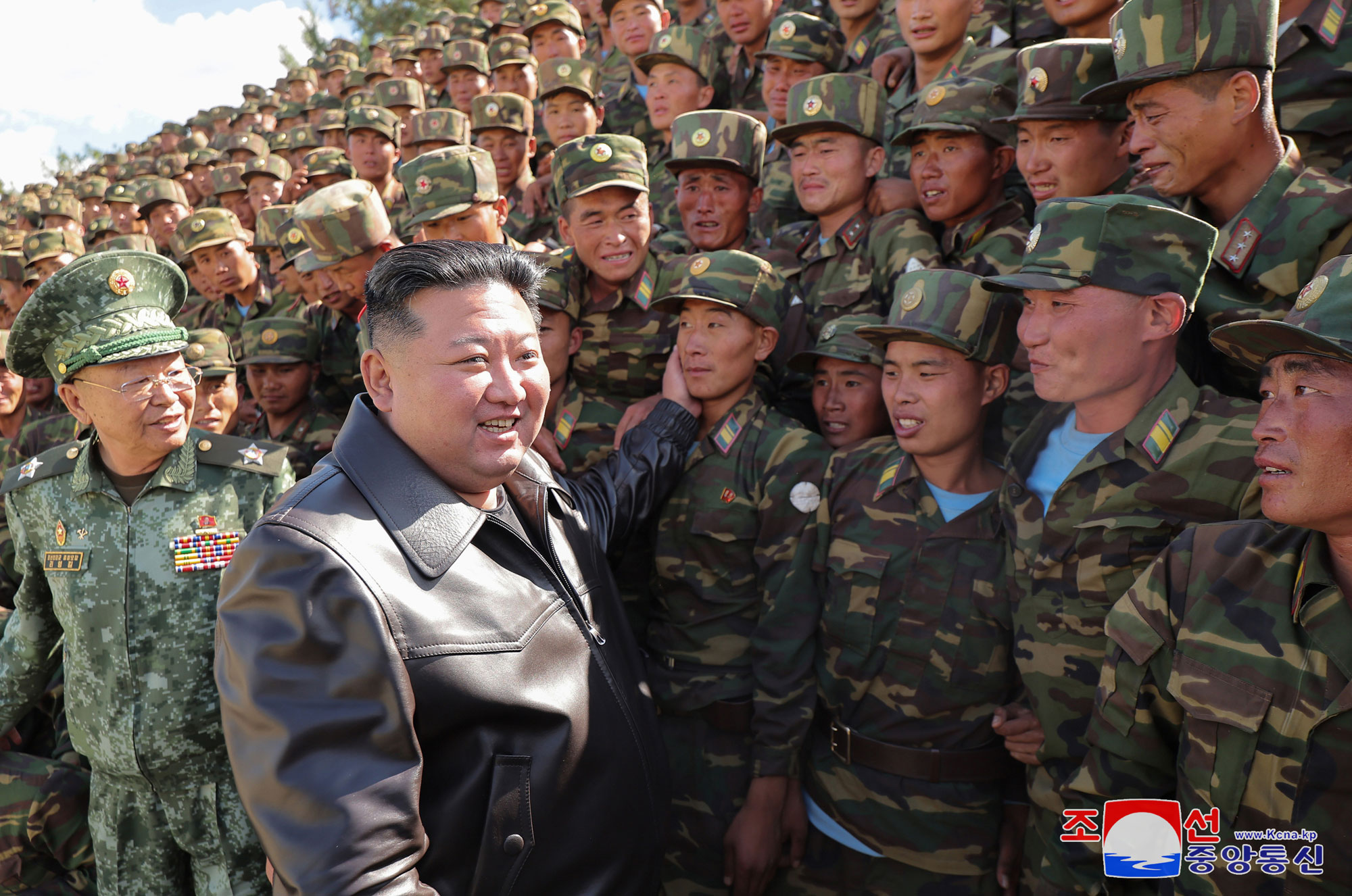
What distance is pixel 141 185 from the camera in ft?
35.1

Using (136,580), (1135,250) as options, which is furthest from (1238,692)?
(136,580)

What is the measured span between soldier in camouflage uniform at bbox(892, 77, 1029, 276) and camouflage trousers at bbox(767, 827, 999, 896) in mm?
2454

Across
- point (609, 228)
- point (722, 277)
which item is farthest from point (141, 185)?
point (722, 277)

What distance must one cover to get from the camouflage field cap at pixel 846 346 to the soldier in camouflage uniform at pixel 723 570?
0.21m

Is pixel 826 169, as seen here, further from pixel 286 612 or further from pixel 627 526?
pixel 286 612

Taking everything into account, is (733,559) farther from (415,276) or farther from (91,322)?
(91,322)

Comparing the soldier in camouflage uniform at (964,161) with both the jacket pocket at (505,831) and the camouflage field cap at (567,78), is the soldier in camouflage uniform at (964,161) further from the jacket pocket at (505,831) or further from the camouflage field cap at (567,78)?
the camouflage field cap at (567,78)

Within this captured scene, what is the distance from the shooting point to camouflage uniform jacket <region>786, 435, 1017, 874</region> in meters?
2.82

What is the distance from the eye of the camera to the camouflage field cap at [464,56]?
1133cm

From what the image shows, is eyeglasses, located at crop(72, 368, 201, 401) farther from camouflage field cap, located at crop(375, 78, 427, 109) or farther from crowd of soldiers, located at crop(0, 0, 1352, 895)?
camouflage field cap, located at crop(375, 78, 427, 109)

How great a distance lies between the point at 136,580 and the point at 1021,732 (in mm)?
3081

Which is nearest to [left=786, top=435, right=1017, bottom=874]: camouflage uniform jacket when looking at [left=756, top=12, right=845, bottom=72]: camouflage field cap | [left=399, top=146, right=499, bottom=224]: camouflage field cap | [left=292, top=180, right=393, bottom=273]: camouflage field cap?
[left=399, top=146, right=499, bottom=224]: camouflage field cap

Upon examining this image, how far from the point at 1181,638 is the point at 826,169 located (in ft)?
10.1

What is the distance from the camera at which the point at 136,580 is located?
3.00 m
